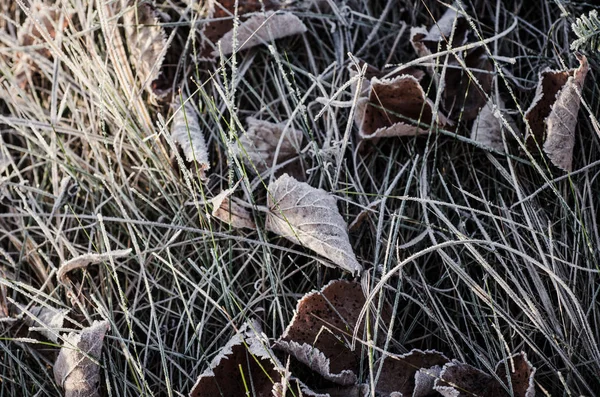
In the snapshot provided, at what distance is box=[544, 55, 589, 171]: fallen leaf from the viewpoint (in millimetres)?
1601

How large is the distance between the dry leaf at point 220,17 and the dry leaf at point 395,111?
530 millimetres

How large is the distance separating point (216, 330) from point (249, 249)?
26 centimetres

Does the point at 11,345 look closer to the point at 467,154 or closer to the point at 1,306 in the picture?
the point at 1,306

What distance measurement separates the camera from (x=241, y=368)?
151 centimetres

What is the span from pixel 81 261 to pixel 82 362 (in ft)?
1.03

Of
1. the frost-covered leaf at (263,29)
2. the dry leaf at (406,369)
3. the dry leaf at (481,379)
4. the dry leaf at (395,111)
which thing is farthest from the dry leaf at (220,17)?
the dry leaf at (481,379)

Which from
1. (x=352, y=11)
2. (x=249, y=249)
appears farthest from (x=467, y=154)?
(x=249, y=249)

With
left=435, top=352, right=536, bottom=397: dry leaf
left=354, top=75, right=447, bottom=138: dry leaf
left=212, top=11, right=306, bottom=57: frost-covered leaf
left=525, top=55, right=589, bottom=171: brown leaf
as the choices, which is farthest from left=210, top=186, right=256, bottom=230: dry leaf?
left=525, top=55, right=589, bottom=171: brown leaf

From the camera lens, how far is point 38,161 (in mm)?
1977

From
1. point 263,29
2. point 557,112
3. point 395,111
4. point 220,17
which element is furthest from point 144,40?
point 557,112

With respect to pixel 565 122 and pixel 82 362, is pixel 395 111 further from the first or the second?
pixel 82 362

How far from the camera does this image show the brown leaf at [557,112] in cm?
161

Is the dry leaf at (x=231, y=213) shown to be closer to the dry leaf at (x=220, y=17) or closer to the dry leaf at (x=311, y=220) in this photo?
the dry leaf at (x=311, y=220)

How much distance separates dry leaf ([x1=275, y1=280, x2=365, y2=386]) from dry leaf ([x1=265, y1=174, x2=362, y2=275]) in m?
0.09
